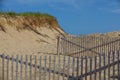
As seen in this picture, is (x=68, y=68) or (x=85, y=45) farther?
(x=85, y=45)

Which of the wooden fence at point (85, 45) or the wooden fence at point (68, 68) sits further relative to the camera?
the wooden fence at point (85, 45)

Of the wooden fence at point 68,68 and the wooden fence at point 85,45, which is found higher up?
the wooden fence at point 85,45

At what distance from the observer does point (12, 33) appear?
122 ft

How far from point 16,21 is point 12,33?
2.37 metres

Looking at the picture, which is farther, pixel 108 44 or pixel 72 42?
pixel 72 42

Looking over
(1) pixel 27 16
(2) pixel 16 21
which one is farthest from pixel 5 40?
(1) pixel 27 16

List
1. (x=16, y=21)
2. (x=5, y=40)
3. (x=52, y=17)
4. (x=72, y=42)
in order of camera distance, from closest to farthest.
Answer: (x=72, y=42) < (x=5, y=40) < (x=16, y=21) < (x=52, y=17)

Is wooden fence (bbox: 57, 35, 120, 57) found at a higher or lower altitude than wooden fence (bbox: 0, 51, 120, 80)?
higher

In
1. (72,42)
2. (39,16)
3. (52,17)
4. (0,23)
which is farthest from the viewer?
(52,17)

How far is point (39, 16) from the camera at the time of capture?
43.5 metres

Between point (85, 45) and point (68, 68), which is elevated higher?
point (85, 45)

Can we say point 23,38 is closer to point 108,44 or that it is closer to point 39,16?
point 39,16

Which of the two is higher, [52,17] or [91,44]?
[52,17]

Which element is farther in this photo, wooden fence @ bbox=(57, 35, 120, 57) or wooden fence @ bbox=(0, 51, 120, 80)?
wooden fence @ bbox=(57, 35, 120, 57)
